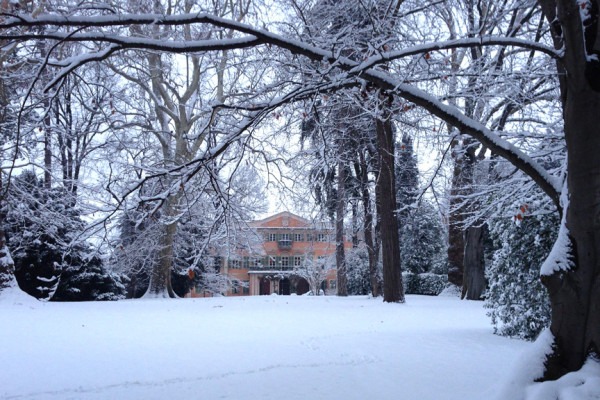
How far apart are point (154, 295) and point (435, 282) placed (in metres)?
13.6

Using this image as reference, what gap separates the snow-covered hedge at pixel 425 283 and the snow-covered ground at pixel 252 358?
1525 centimetres

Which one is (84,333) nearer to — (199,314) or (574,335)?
(199,314)

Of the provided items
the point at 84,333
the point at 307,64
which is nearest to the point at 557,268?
the point at 307,64

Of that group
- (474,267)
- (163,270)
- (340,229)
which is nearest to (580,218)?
(474,267)

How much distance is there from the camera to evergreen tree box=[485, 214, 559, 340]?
22.6ft

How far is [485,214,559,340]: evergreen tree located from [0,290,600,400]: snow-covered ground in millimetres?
346

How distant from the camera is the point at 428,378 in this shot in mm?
5055

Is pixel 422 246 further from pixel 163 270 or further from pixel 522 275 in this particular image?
pixel 522 275

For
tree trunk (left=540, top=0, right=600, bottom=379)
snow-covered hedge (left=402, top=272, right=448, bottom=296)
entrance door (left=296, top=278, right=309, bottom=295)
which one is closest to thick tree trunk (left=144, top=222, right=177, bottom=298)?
snow-covered hedge (left=402, top=272, right=448, bottom=296)

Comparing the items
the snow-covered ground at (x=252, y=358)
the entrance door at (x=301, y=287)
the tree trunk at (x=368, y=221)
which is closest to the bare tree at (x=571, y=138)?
the snow-covered ground at (x=252, y=358)

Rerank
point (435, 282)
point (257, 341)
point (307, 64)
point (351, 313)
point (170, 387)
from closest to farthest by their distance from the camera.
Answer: point (170, 387)
point (307, 64)
point (257, 341)
point (351, 313)
point (435, 282)

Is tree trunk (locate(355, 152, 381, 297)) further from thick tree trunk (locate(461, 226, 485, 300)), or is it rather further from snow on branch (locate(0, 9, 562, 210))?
snow on branch (locate(0, 9, 562, 210))

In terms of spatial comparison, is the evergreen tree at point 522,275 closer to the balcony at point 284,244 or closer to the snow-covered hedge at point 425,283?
the snow-covered hedge at point 425,283

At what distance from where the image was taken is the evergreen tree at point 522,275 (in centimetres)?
688
